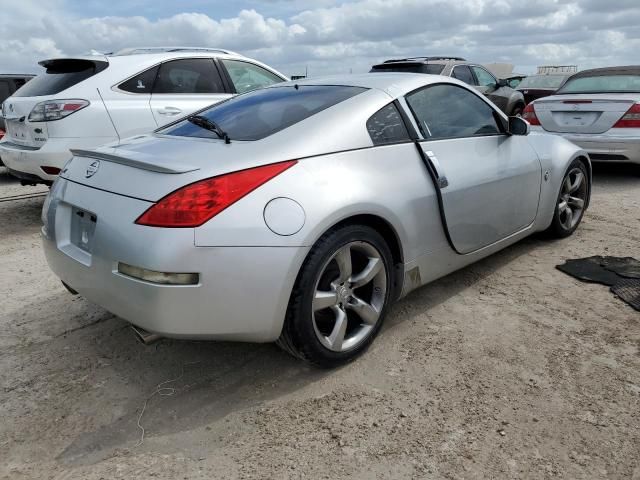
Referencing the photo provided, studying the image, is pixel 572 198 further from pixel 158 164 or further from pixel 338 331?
pixel 158 164

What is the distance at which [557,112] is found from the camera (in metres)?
7.10

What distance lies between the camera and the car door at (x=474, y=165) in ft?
10.3

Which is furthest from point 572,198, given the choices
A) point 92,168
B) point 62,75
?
point 62,75

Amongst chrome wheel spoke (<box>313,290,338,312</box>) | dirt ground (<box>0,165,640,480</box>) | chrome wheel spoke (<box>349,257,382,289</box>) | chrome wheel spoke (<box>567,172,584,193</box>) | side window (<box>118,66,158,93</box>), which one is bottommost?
dirt ground (<box>0,165,640,480</box>)

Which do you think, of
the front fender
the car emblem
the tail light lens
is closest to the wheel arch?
the car emblem

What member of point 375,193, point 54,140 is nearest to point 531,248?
point 375,193

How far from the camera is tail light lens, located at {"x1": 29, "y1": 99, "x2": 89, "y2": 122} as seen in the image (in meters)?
5.11

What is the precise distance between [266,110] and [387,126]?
0.68 meters

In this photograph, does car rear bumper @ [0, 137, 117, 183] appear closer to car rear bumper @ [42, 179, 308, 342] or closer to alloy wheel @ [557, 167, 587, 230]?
car rear bumper @ [42, 179, 308, 342]

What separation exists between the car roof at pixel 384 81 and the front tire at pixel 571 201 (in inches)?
63.7

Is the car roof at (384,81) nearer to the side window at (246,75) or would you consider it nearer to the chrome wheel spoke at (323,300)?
the chrome wheel spoke at (323,300)

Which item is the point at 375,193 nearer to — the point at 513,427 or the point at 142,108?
the point at 513,427

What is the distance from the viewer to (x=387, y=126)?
2.96 m

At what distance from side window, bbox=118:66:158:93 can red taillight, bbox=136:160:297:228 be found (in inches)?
144
